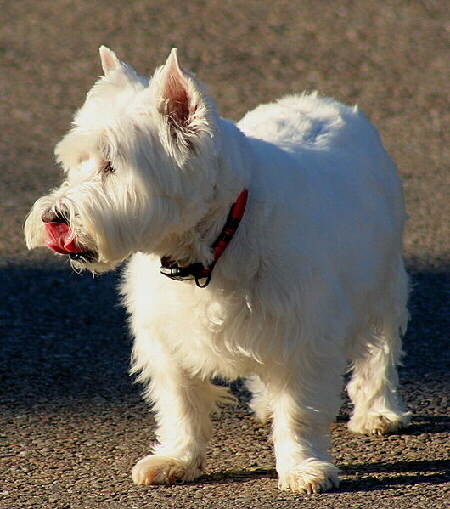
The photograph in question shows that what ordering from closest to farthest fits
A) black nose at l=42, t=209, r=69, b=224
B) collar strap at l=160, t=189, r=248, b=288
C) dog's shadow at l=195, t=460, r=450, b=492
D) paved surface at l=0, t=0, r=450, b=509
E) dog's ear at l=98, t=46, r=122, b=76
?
1. black nose at l=42, t=209, r=69, b=224
2. collar strap at l=160, t=189, r=248, b=288
3. dog's ear at l=98, t=46, r=122, b=76
4. dog's shadow at l=195, t=460, r=450, b=492
5. paved surface at l=0, t=0, r=450, b=509

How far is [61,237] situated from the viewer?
433 centimetres

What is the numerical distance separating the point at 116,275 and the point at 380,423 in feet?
9.57

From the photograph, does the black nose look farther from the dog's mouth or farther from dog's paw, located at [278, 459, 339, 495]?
dog's paw, located at [278, 459, 339, 495]

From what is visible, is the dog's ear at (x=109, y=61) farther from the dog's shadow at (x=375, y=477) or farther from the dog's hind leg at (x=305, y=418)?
the dog's shadow at (x=375, y=477)

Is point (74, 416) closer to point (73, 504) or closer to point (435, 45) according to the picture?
point (73, 504)

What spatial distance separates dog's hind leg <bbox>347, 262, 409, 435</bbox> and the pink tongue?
6.06 ft

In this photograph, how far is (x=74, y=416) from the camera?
5836 mm

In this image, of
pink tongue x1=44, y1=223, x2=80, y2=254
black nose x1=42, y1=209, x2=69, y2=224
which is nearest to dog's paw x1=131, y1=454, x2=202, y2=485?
pink tongue x1=44, y1=223, x2=80, y2=254

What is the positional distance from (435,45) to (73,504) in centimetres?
1037

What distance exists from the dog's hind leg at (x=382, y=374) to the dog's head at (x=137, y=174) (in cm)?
167

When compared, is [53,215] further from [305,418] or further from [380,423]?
[380,423]

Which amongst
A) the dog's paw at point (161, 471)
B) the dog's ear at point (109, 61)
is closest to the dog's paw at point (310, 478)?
the dog's paw at point (161, 471)

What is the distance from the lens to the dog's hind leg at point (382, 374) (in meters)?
5.70

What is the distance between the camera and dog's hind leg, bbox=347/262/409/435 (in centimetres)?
570
